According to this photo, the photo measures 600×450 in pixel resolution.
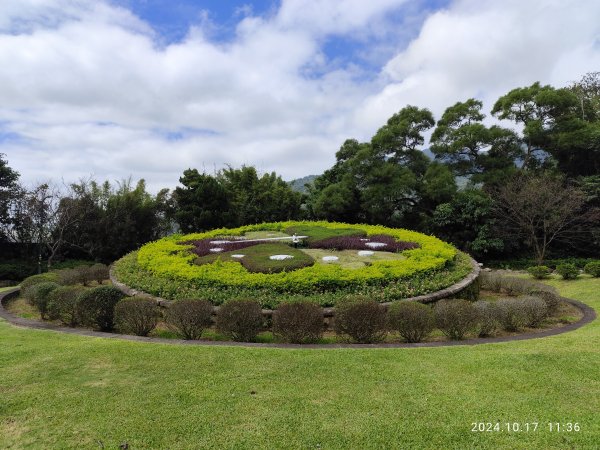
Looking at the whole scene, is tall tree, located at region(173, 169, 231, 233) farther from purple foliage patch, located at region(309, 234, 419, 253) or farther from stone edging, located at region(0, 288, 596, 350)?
stone edging, located at region(0, 288, 596, 350)

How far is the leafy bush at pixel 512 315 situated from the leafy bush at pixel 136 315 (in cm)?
545

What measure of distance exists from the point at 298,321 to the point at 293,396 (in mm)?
2051

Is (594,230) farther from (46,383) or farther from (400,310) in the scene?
(46,383)

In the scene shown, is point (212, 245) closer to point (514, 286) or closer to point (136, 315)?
point (136, 315)

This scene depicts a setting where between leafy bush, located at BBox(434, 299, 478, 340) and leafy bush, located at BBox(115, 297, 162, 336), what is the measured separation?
13.9ft

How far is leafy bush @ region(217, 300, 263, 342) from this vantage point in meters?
5.79

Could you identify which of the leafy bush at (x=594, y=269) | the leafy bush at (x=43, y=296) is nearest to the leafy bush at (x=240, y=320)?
the leafy bush at (x=43, y=296)

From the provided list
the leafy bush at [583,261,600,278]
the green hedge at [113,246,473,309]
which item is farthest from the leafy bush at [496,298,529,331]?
the leafy bush at [583,261,600,278]

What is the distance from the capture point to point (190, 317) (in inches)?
234

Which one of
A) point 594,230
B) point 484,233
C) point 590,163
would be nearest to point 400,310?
point 484,233

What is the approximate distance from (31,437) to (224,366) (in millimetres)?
1810

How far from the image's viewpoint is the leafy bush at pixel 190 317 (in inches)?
234

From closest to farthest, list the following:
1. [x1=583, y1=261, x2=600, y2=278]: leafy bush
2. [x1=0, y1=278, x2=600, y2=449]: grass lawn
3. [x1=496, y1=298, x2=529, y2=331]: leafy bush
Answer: [x1=0, y1=278, x2=600, y2=449]: grass lawn < [x1=496, y1=298, x2=529, y2=331]: leafy bush < [x1=583, y1=261, x2=600, y2=278]: leafy bush

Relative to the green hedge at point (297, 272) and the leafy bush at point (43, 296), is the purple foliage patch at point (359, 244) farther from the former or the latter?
the leafy bush at point (43, 296)
